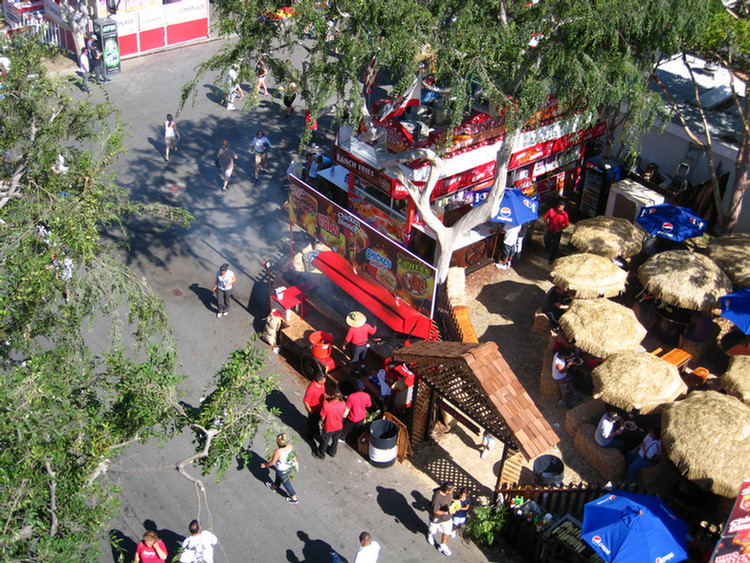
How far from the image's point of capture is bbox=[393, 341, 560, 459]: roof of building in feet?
33.0

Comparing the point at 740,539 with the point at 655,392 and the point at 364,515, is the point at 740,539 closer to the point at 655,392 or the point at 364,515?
the point at 655,392

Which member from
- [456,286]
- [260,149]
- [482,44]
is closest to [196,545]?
[456,286]

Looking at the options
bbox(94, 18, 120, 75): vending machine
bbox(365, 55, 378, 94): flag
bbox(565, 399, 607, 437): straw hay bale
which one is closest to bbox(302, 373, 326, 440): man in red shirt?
bbox(565, 399, 607, 437): straw hay bale

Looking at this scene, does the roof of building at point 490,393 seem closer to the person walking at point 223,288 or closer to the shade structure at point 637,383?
the shade structure at point 637,383

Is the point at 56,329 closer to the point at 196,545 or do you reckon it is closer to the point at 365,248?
the point at 196,545

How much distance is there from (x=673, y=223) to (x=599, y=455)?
21.9 feet

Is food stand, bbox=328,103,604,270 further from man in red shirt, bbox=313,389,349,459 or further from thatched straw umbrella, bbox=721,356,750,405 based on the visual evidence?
thatched straw umbrella, bbox=721,356,750,405

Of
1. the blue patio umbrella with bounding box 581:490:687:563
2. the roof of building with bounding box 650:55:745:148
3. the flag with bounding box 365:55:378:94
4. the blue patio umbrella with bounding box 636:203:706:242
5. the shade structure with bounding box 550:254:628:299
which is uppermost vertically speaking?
the flag with bounding box 365:55:378:94

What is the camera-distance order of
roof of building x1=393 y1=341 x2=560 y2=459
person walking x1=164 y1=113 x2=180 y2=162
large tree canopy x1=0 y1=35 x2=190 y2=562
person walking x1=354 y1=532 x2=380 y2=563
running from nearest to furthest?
1. large tree canopy x1=0 y1=35 x2=190 y2=562
2. person walking x1=354 y1=532 x2=380 y2=563
3. roof of building x1=393 y1=341 x2=560 y2=459
4. person walking x1=164 y1=113 x2=180 y2=162

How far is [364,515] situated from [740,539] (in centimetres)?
531

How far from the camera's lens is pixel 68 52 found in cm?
2681

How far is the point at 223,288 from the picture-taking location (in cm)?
1502

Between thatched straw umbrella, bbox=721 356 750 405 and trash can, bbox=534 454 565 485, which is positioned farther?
thatched straw umbrella, bbox=721 356 750 405

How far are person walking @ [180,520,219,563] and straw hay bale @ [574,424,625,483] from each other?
6431 mm
